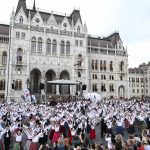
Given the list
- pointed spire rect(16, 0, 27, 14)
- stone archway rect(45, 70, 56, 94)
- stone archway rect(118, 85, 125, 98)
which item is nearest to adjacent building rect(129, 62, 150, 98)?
stone archway rect(118, 85, 125, 98)

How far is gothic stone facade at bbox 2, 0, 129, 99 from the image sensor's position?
56.8 meters

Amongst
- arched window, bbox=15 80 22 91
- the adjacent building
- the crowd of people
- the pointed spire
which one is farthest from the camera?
the adjacent building

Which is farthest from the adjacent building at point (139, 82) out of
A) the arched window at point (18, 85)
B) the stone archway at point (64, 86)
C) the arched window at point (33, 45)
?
the arched window at point (18, 85)

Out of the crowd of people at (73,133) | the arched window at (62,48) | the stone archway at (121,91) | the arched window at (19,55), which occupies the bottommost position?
the crowd of people at (73,133)

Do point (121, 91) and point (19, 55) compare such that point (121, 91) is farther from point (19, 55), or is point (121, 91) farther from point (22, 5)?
point (22, 5)

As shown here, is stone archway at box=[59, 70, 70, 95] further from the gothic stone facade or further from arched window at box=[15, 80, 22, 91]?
arched window at box=[15, 80, 22, 91]

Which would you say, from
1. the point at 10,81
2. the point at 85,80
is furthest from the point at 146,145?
the point at 85,80

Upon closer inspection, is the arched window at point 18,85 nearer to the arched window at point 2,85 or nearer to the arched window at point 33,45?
the arched window at point 2,85

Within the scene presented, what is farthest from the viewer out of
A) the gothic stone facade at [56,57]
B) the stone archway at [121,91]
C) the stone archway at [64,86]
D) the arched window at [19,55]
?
the stone archway at [121,91]

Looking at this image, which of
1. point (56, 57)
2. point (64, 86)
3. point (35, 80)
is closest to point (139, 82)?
point (64, 86)

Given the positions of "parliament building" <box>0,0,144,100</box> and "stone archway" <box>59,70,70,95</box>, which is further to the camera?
"stone archway" <box>59,70,70,95</box>

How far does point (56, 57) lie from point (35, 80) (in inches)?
307

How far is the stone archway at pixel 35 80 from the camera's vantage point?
5962 centimetres

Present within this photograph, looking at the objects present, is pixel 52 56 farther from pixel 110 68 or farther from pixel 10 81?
pixel 110 68
